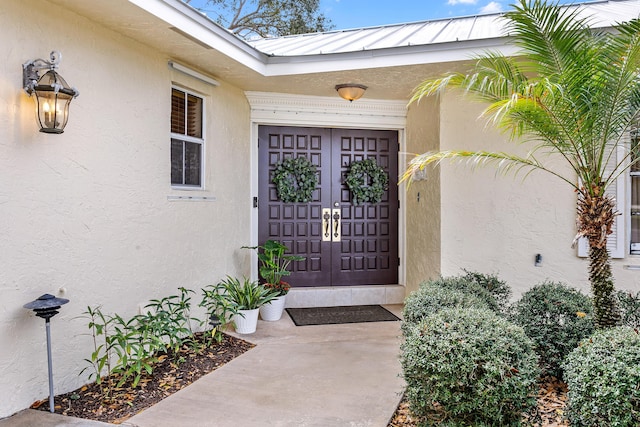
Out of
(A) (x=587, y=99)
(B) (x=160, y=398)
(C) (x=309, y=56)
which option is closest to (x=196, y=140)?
(C) (x=309, y=56)

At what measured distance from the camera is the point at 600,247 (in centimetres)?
288

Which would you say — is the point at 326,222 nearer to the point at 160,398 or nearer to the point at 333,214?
the point at 333,214

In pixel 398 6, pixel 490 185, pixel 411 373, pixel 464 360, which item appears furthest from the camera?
pixel 398 6

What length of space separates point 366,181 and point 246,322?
8.07 ft

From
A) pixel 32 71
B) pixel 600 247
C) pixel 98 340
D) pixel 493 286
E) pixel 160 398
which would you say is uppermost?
pixel 32 71

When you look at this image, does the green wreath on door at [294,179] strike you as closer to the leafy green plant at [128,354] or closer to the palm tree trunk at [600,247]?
the leafy green plant at [128,354]

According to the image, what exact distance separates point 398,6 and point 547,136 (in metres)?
11.6

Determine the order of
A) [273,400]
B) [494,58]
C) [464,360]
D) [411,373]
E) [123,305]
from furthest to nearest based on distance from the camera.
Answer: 1. [123,305]
2. [494,58]
3. [273,400]
4. [411,373]
5. [464,360]

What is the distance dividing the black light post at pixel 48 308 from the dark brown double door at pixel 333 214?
296 centimetres

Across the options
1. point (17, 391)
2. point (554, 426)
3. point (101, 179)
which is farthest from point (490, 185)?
point (17, 391)

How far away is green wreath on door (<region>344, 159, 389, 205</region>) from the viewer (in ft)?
18.9

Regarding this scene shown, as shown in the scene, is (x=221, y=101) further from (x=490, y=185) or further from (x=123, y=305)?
(x=490, y=185)

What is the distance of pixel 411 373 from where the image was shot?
232 centimetres

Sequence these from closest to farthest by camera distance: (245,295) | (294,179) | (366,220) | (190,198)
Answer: (190,198) → (245,295) → (294,179) → (366,220)
